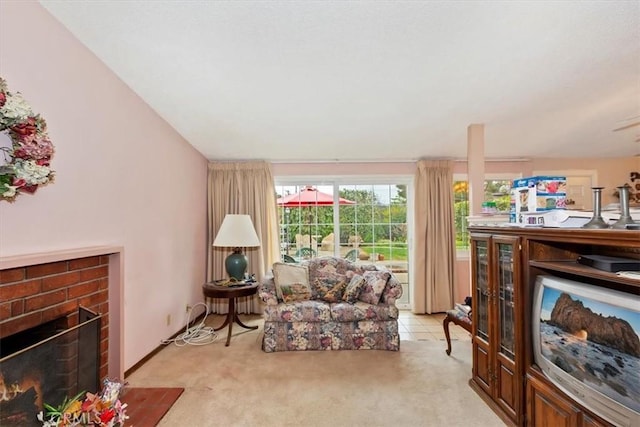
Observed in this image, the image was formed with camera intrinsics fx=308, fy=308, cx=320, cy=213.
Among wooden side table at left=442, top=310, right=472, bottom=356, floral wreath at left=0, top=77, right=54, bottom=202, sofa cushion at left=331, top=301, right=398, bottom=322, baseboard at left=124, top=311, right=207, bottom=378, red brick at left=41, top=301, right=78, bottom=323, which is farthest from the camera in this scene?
sofa cushion at left=331, top=301, right=398, bottom=322

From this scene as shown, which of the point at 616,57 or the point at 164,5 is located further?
the point at 616,57

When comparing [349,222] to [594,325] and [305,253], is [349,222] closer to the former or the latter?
[305,253]

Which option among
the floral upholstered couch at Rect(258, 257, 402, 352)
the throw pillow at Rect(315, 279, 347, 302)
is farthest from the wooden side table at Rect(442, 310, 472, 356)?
the throw pillow at Rect(315, 279, 347, 302)

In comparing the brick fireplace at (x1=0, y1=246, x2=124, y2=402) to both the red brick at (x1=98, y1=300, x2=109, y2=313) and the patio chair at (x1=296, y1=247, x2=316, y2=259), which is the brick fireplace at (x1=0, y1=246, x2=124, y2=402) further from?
the patio chair at (x1=296, y1=247, x2=316, y2=259)

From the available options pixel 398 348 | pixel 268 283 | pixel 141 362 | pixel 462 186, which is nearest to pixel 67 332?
pixel 141 362

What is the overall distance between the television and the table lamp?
2776mm

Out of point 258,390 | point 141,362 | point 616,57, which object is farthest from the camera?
point 141,362

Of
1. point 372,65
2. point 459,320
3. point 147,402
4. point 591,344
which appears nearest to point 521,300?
point 591,344

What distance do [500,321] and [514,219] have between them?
720mm

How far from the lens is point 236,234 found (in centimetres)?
358

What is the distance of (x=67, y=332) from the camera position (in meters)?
1.86

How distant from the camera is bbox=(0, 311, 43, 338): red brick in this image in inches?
61.1

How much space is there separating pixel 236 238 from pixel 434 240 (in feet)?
9.07

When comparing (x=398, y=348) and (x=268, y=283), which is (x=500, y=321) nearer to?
(x=398, y=348)
